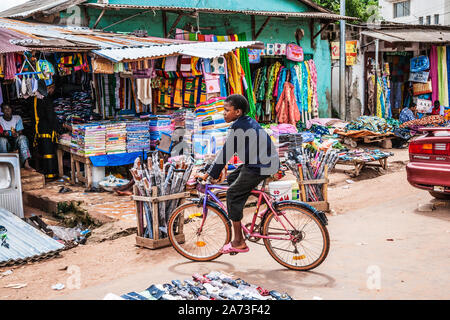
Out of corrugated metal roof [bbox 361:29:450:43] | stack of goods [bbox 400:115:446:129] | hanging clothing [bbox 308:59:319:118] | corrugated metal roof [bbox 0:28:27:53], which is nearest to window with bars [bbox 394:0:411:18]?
corrugated metal roof [bbox 361:29:450:43]

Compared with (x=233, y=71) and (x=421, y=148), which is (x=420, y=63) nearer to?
(x=233, y=71)

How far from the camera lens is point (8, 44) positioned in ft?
25.1

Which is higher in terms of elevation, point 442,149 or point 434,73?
point 434,73

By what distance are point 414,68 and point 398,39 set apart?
2.32 meters

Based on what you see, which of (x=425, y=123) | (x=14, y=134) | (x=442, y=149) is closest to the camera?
(x=442, y=149)

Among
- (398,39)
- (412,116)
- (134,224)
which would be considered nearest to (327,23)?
(398,39)

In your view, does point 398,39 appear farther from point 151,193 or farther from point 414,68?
point 151,193

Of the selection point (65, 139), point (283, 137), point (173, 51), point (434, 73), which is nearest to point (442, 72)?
point (434, 73)

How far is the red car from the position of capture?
714 centimetres

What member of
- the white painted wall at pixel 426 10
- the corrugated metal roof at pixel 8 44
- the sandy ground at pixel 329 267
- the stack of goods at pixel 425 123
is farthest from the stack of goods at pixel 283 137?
the white painted wall at pixel 426 10

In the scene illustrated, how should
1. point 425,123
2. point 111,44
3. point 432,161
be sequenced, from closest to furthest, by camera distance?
point 432,161
point 111,44
point 425,123

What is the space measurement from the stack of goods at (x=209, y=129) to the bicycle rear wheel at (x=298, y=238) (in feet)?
12.9

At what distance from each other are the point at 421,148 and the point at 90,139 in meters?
5.77
